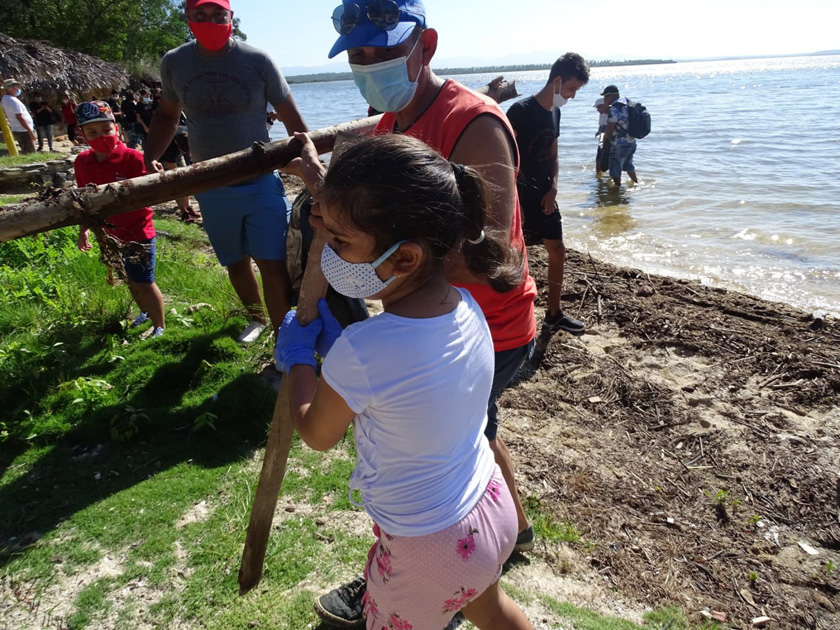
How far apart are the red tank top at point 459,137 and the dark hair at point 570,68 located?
3.33m

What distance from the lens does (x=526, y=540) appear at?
2594mm

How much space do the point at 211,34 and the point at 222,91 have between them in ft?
1.05

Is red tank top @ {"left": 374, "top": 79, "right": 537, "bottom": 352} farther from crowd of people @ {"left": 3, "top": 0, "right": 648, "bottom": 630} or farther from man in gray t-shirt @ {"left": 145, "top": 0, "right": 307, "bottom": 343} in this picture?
man in gray t-shirt @ {"left": 145, "top": 0, "right": 307, "bottom": 343}

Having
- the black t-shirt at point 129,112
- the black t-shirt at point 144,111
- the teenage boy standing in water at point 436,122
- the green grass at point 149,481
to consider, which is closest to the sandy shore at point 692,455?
the green grass at point 149,481

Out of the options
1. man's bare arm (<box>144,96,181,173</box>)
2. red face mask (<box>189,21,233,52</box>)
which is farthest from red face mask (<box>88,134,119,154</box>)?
red face mask (<box>189,21,233,52</box>)

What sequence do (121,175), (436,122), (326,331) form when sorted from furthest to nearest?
(121,175) → (436,122) → (326,331)

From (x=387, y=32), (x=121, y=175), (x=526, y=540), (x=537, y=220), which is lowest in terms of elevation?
(x=526, y=540)

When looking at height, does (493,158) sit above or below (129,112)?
above

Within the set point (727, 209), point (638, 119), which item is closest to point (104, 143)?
point (638, 119)

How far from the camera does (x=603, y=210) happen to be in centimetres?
1054

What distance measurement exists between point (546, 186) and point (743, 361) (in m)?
2.08

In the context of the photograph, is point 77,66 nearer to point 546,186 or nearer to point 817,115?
point 546,186

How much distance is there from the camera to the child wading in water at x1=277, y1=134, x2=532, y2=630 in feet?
4.39

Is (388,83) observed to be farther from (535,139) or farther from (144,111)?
(144,111)
